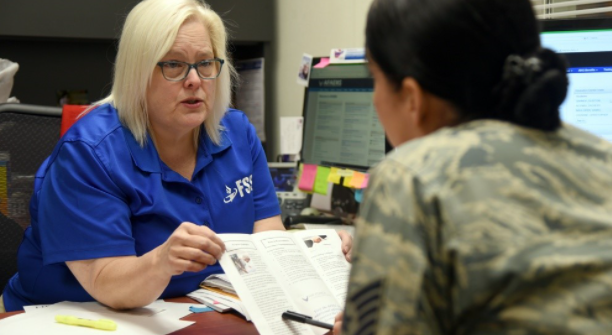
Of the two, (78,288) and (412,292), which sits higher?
(412,292)

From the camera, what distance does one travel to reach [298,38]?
9.53 ft

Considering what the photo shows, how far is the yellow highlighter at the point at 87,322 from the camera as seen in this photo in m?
1.17

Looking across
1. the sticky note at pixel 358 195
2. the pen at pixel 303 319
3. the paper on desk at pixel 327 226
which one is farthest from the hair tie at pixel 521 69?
the sticky note at pixel 358 195

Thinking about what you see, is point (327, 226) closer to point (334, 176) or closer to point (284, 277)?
point (334, 176)

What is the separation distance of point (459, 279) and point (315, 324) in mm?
570

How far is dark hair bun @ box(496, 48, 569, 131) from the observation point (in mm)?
670

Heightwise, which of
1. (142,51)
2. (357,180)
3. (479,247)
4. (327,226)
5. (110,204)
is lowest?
(327,226)

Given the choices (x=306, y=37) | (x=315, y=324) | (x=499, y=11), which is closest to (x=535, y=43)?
(x=499, y=11)

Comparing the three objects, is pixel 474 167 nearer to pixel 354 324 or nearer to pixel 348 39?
pixel 354 324

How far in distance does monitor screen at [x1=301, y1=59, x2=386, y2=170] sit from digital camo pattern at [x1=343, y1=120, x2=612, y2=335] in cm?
131

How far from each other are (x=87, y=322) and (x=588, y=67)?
3.64 feet

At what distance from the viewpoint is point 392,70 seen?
726 mm

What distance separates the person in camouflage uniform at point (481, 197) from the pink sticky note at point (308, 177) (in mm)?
1425

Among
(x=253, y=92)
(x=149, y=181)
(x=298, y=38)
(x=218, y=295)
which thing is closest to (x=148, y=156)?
(x=149, y=181)
